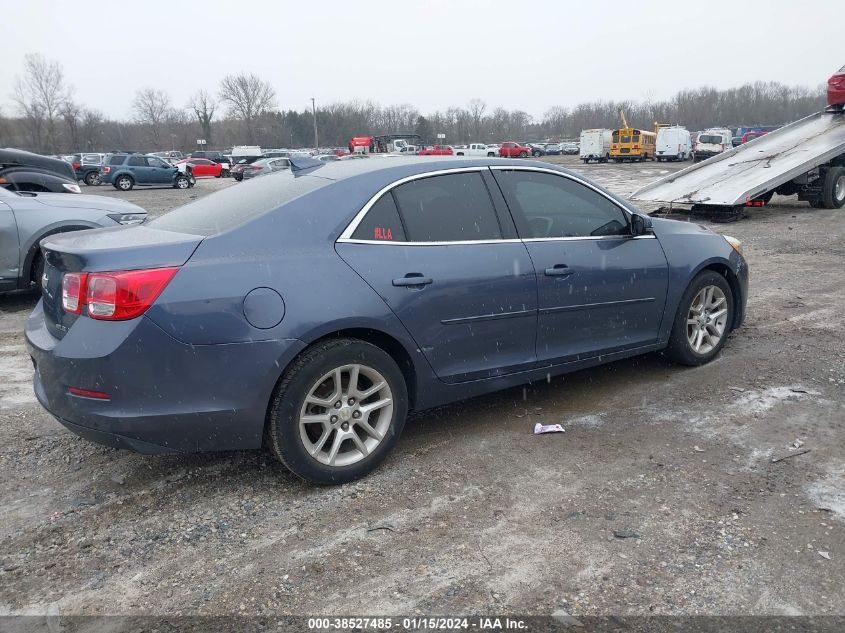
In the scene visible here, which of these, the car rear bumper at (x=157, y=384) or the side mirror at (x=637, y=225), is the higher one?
the side mirror at (x=637, y=225)

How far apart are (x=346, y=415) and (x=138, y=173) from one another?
30.6m

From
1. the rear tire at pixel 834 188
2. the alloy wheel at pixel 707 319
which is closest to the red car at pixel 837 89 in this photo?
the rear tire at pixel 834 188

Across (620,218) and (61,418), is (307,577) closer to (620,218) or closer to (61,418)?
(61,418)

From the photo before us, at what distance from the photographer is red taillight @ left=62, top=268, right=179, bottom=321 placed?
9.50 ft

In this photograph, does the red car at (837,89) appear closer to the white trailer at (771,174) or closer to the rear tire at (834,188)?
the white trailer at (771,174)

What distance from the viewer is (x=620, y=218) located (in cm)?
446

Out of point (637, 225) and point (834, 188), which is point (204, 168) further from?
point (637, 225)

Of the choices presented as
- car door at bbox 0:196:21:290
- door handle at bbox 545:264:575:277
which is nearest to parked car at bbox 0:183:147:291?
car door at bbox 0:196:21:290

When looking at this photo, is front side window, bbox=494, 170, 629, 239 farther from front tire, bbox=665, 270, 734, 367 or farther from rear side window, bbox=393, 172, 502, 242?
front tire, bbox=665, 270, 734, 367

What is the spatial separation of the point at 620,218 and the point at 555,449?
66.5 inches

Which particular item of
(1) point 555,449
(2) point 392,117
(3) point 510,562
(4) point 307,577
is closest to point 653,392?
(1) point 555,449

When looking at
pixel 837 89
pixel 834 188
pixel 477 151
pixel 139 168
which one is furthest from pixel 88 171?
pixel 834 188

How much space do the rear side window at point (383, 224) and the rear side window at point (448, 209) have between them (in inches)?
1.7

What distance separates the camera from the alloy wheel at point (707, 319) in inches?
193
